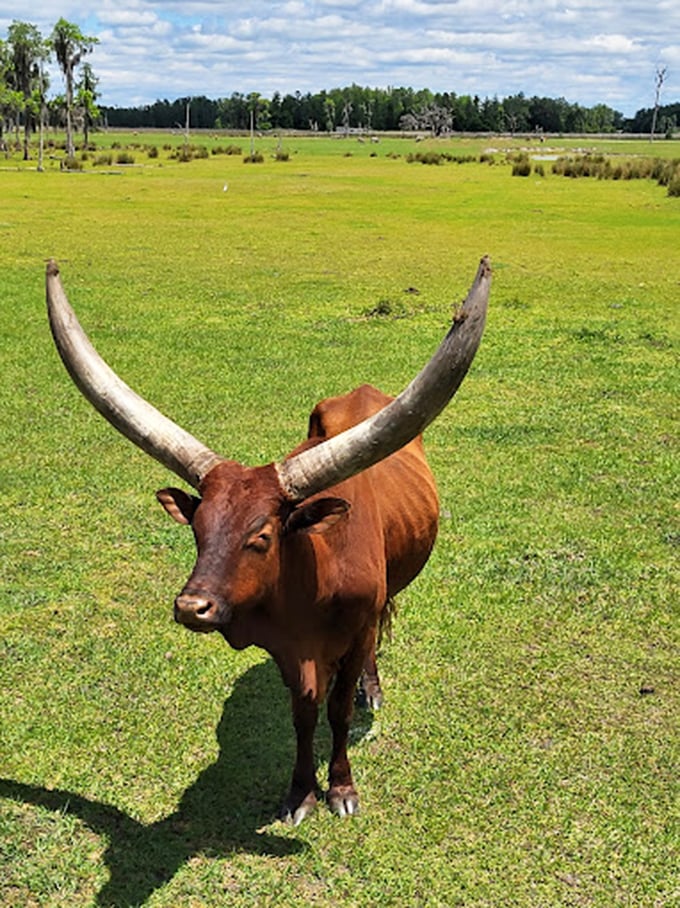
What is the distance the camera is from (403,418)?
3.62 meters

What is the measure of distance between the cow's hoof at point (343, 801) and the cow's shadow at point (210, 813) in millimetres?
271

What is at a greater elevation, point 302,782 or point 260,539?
point 260,539

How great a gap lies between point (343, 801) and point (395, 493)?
1.62 meters

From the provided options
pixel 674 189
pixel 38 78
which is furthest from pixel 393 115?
pixel 674 189

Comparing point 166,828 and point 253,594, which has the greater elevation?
point 253,594

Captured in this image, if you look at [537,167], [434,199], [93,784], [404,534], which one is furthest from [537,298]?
[537,167]

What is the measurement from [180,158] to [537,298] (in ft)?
163

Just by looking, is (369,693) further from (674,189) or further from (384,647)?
(674,189)

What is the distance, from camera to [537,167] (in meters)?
52.2

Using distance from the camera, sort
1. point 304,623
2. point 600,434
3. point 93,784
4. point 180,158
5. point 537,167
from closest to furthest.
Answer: point 304,623 → point 93,784 → point 600,434 → point 537,167 → point 180,158

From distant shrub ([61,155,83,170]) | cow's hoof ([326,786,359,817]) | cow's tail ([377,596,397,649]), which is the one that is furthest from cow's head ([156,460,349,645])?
distant shrub ([61,155,83,170])

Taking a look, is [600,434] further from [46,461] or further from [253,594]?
[253,594]

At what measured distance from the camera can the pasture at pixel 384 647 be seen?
14.5 ft

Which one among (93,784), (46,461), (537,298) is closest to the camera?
(93,784)
